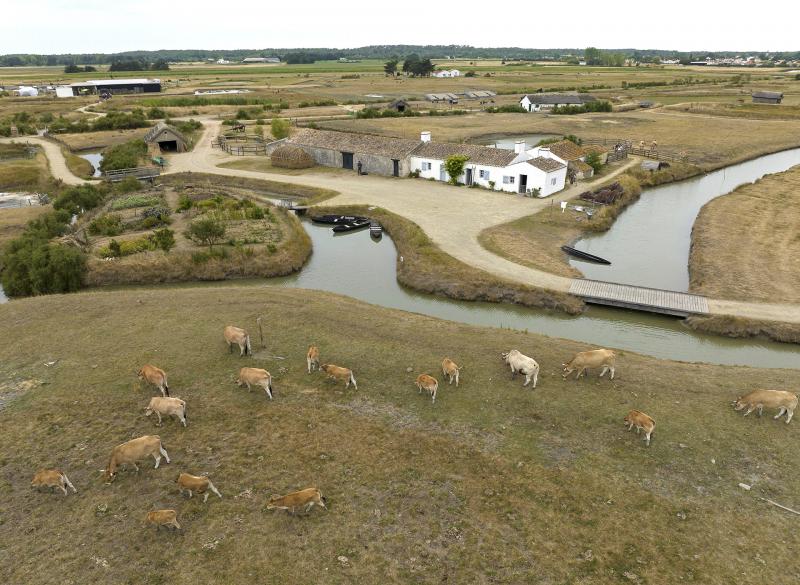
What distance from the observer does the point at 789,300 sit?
27.7 m

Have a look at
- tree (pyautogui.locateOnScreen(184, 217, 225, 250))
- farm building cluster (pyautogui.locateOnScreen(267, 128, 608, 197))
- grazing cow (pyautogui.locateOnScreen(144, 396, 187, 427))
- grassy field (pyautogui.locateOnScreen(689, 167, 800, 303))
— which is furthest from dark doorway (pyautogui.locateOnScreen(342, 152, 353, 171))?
grazing cow (pyautogui.locateOnScreen(144, 396, 187, 427))

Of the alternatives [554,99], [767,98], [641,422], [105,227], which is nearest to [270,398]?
[641,422]

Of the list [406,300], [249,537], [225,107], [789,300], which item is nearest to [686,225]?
[789,300]

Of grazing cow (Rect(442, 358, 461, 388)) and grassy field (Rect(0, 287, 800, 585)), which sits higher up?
grazing cow (Rect(442, 358, 461, 388))

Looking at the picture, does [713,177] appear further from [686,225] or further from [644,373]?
[644,373]

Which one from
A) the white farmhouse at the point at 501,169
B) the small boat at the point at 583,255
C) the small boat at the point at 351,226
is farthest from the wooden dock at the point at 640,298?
the white farmhouse at the point at 501,169

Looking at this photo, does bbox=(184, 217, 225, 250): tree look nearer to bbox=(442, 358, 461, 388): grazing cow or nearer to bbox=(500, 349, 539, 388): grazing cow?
bbox=(442, 358, 461, 388): grazing cow

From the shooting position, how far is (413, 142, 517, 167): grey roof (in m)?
50.7

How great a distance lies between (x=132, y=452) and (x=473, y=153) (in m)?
45.3

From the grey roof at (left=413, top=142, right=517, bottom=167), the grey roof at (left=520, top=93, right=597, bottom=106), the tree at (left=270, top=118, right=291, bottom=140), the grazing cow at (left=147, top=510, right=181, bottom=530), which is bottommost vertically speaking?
the grazing cow at (left=147, top=510, right=181, bottom=530)

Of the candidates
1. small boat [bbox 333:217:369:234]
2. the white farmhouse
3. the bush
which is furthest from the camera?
the white farmhouse

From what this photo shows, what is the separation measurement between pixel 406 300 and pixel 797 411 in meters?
18.9

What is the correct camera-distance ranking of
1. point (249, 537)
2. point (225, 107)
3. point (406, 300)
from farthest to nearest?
point (225, 107)
point (406, 300)
point (249, 537)

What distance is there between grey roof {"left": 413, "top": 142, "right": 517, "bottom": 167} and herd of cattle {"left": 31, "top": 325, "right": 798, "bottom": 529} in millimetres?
34403
